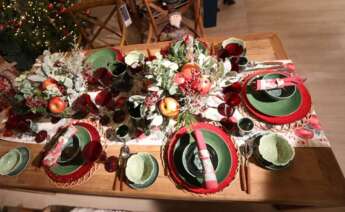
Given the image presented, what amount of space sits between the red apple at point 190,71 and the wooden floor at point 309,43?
631 mm

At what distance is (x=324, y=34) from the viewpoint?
7.98ft

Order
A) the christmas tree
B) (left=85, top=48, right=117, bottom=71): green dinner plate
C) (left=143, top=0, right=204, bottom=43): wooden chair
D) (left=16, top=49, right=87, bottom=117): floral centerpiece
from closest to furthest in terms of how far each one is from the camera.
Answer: (left=16, top=49, right=87, bottom=117): floral centerpiece → (left=85, top=48, right=117, bottom=71): green dinner plate → (left=143, top=0, right=204, bottom=43): wooden chair → the christmas tree

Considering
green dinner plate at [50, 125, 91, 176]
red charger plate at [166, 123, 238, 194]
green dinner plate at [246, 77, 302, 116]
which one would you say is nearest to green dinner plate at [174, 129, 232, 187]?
red charger plate at [166, 123, 238, 194]

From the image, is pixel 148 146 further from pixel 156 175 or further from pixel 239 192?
pixel 239 192

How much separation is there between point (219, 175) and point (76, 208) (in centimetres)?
73

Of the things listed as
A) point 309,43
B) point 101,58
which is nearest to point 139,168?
point 101,58

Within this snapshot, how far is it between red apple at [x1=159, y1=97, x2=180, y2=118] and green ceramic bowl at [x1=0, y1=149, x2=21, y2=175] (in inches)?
29.0

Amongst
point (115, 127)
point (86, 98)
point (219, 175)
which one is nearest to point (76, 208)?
point (115, 127)

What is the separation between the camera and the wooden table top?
35.2 inches

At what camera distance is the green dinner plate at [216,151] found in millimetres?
985

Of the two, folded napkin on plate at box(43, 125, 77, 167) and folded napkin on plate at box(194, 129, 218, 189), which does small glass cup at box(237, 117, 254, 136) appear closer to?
folded napkin on plate at box(194, 129, 218, 189)

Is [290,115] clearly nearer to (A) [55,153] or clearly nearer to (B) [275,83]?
(B) [275,83]

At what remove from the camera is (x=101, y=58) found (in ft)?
5.03

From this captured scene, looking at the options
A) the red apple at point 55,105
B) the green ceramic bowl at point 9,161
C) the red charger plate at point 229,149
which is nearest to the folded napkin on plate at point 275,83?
the red charger plate at point 229,149
